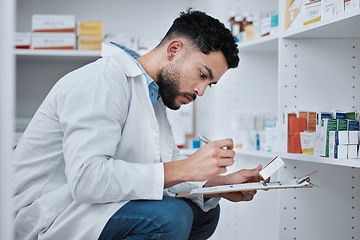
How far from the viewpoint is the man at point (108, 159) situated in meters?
1.08

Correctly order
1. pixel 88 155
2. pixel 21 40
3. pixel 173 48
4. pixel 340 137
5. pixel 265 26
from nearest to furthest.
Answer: pixel 88 155
pixel 340 137
pixel 173 48
pixel 265 26
pixel 21 40

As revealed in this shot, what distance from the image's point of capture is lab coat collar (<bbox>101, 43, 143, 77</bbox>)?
4.20 ft

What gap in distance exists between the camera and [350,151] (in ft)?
4.15

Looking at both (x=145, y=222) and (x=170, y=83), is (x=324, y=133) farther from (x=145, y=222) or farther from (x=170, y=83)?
(x=145, y=222)

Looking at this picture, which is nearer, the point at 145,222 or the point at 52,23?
the point at 145,222

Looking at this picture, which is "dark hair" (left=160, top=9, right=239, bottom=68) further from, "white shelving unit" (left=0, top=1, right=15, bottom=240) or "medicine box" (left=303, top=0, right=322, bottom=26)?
"white shelving unit" (left=0, top=1, right=15, bottom=240)

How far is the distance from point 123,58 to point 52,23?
1098 millimetres

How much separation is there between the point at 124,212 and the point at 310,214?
0.75 metres

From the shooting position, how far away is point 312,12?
4.61 ft

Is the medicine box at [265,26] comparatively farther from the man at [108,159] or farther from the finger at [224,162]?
Answer: the finger at [224,162]

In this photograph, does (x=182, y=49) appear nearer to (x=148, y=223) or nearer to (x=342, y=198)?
(x=148, y=223)

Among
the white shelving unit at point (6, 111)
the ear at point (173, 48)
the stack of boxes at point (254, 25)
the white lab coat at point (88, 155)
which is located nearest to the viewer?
the white shelving unit at point (6, 111)

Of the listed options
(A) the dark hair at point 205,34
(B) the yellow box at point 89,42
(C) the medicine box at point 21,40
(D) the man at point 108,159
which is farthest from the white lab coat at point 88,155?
(C) the medicine box at point 21,40

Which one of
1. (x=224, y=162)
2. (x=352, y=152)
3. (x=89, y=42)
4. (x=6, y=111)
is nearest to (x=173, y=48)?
(x=224, y=162)
